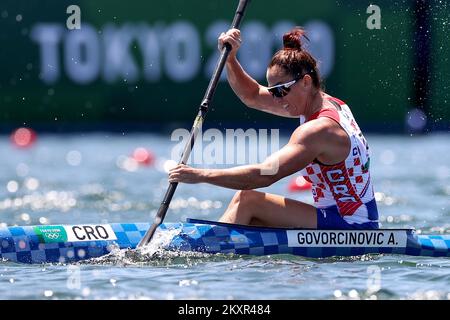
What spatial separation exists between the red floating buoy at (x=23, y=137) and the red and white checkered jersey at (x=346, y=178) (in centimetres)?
1143

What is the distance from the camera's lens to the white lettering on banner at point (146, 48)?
1753cm

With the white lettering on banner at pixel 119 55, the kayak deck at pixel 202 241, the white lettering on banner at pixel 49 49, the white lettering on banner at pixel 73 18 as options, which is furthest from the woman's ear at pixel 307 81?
the white lettering on banner at pixel 49 49

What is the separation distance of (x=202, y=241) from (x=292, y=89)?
1.13 m

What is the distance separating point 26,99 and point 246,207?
452 inches

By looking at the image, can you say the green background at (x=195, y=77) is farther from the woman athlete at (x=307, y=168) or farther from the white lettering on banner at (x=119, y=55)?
the woman athlete at (x=307, y=168)

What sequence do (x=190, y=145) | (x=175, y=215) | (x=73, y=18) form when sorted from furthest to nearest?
1. (x=73, y=18)
2. (x=175, y=215)
3. (x=190, y=145)

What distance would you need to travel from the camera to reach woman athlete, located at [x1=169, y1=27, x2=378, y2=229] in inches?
258

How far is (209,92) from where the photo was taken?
7.45 metres

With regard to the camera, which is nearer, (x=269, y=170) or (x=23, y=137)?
(x=269, y=170)

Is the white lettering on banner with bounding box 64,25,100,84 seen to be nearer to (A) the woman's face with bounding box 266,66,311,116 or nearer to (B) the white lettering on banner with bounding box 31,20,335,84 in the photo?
(B) the white lettering on banner with bounding box 31,20,335,84

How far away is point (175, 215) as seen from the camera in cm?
1073

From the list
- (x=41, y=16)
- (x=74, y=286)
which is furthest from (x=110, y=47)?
(x=74, y=286)

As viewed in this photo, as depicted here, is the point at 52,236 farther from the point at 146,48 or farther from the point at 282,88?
the point at 146,48

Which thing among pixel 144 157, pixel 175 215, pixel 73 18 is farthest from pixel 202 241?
pixel 73 18
